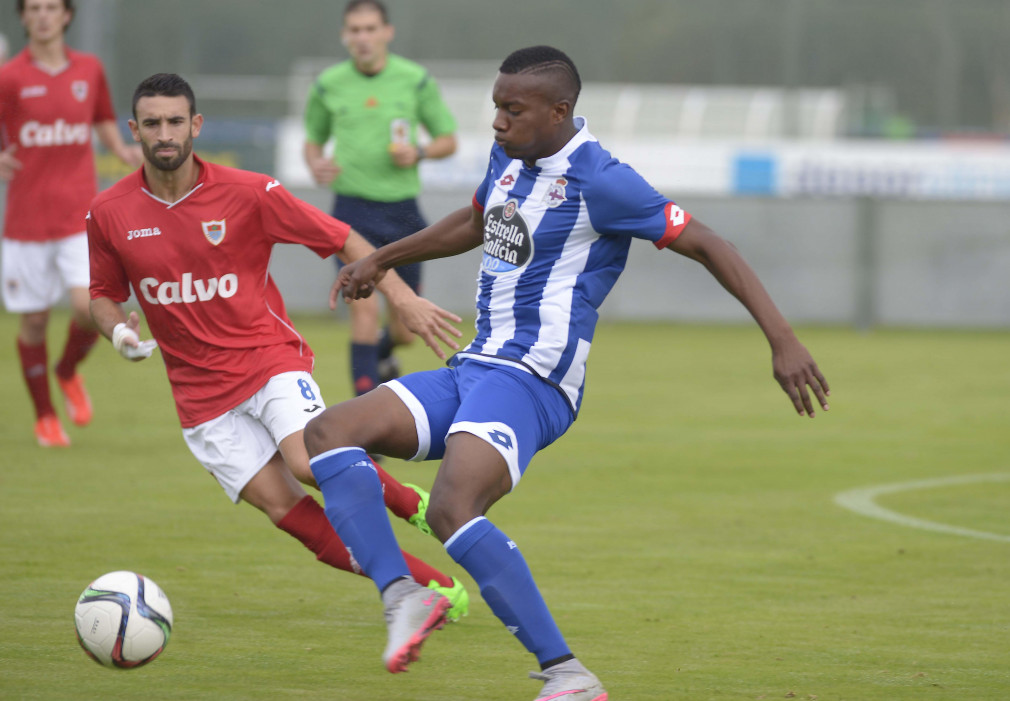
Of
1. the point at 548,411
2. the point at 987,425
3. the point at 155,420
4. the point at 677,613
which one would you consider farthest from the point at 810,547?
the point at 155,420

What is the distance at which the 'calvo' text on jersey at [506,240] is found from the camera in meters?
4.43

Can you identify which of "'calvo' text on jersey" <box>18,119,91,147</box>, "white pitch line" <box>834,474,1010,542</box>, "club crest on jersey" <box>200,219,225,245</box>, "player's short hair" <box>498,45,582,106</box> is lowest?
"white pitch line" <box>834,474,1010,542</box>

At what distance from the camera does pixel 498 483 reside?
4.17m

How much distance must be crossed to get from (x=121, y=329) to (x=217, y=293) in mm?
543

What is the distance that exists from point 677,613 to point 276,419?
62.8 inches

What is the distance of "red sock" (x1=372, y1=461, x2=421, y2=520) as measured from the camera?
16.6ft

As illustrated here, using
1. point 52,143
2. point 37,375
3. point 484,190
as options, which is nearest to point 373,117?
point 52,143

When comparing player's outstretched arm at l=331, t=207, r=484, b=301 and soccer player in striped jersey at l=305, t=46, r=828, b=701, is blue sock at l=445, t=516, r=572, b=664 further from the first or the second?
player's outstretched arm at l=331, t=207, r=484, b=301

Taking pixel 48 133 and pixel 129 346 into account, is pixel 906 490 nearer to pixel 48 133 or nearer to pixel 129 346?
pixel 129 346

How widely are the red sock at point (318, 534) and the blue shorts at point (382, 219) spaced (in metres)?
4.07

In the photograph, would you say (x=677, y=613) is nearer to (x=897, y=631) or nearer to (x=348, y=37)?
(x=897, y=631)

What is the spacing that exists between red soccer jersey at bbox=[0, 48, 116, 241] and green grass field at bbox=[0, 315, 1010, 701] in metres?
1.36

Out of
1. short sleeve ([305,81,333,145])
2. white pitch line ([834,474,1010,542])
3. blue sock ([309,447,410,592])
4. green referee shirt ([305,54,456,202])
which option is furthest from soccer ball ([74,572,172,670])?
short sleeve ([305,81,333,145])

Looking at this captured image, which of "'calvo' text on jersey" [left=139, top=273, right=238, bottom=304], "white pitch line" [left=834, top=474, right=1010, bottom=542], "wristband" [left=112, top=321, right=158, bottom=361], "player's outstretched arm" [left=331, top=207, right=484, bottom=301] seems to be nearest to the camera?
"wristband" [left=112, top=321, right=158, bottom=361]
